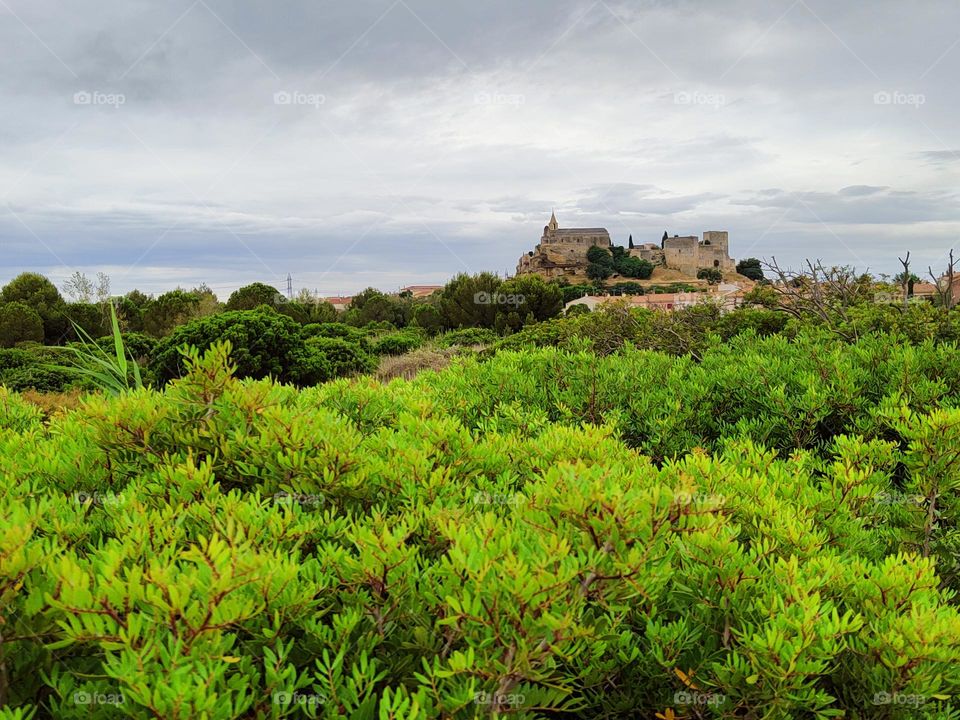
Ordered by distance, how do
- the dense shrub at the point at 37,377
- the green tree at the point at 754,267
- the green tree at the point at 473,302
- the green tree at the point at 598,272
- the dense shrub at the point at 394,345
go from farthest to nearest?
the green tree at the point at 598,272 → the green tree at the point at 473,302 → the dense shrub at the point at 394,345 → the dense shrub at the point at 37,377 → the green tree at the point at 754,267

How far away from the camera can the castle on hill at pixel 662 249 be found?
99.9m

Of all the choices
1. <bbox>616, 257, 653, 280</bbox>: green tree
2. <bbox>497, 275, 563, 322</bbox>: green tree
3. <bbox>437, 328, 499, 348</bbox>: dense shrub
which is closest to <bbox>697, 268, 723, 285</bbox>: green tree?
<bbox>616, 257, 653, 280</bbox>: green tree

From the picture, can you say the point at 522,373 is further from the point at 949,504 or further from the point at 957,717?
the point at 957,717

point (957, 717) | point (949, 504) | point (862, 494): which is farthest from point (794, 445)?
point (957, 717)

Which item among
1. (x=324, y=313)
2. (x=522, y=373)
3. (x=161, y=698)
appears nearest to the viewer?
(x=161, y=698)

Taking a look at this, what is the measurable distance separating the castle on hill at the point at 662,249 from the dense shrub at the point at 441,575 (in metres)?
94.7

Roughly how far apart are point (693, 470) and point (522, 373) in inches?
114

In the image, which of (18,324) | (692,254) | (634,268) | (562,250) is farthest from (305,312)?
(692,254)

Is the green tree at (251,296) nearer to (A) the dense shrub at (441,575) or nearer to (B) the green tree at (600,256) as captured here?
(A) the dense shrub at (441,575)

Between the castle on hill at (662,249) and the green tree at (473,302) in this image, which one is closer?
the green tree at (473,302)

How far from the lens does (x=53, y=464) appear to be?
7.29ft

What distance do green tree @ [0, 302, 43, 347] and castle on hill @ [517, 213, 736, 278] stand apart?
69090 mm

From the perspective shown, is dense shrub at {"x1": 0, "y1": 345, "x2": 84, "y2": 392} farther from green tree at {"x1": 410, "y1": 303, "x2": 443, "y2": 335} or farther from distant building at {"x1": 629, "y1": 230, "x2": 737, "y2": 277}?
distant building at {"x1": 629, "y1": 230, "x2": 737, "y2": 277}

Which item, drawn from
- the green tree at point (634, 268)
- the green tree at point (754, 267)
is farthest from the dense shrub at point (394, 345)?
the green tree at point (634, 268)
